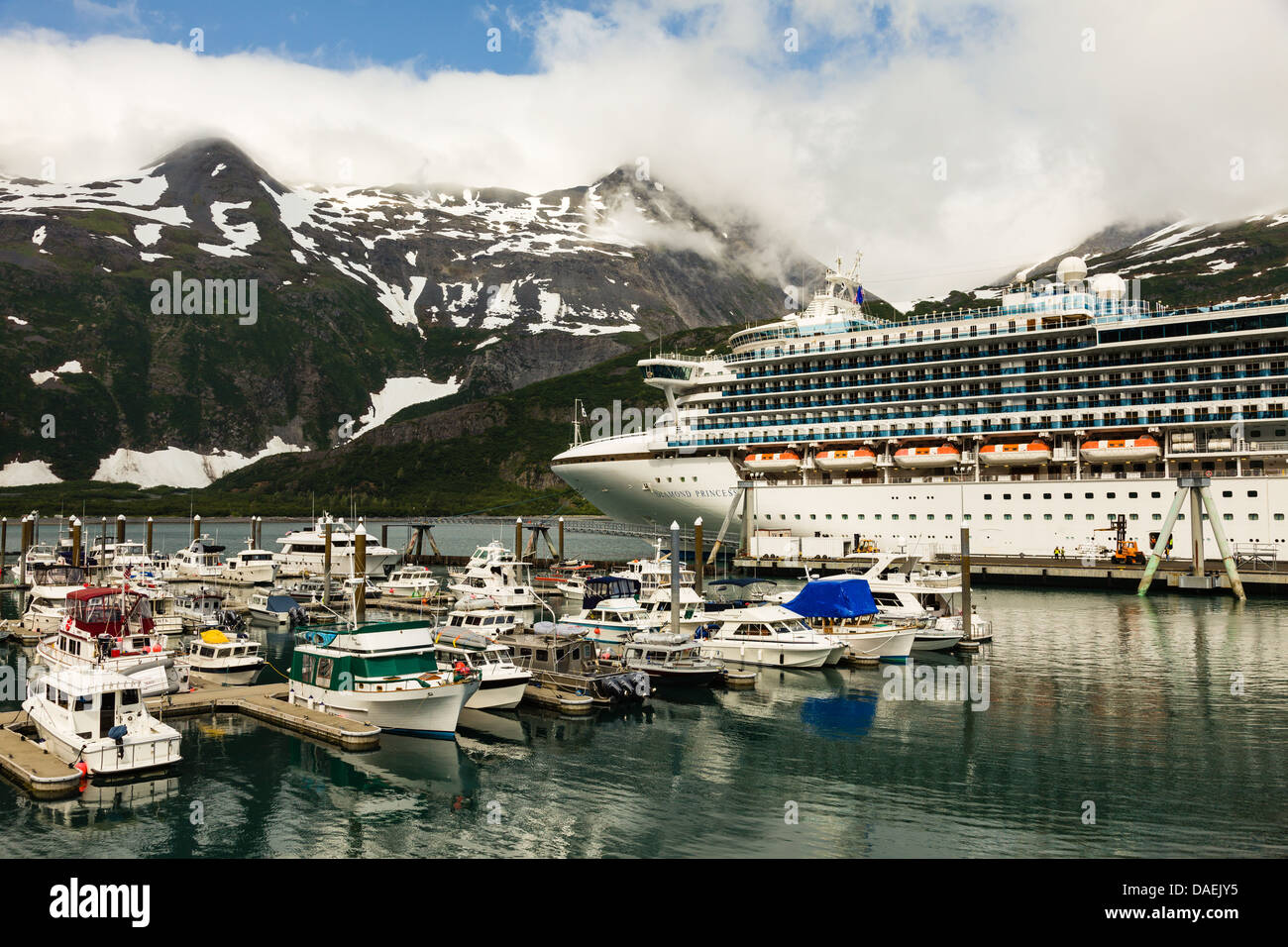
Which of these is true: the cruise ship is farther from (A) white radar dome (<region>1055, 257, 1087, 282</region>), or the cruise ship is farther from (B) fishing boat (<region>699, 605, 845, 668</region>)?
(B) fishing boat (<region>699, 605, 845, 668</region>)

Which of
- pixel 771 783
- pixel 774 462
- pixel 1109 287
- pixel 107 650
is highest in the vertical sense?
pixel 1109 287

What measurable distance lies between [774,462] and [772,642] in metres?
42.2

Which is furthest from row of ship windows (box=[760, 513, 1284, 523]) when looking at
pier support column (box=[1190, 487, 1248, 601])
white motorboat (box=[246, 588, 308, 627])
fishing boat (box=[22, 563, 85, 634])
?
fishing boat (box=[22, 563, 85, 634])

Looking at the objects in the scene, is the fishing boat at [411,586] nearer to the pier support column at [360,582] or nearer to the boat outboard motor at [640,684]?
the pier support column at [360,582]

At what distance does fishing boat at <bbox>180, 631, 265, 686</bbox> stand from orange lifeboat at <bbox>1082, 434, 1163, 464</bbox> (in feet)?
201

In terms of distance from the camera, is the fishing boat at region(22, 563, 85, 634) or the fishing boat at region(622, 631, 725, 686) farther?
the fishing boat at region(22, 563, 85, 634)

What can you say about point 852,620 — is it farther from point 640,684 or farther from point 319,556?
point 319,556

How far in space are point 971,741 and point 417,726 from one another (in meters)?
17.8

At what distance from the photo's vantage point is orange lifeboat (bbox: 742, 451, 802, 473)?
8225 centimetres

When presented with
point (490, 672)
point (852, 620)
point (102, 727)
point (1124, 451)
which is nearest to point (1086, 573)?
point (1124, 451)

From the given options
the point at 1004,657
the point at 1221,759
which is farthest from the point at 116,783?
the point at 1004,657

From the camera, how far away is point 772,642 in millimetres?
41656

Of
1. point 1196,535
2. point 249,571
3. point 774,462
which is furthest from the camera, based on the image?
point 774,462
